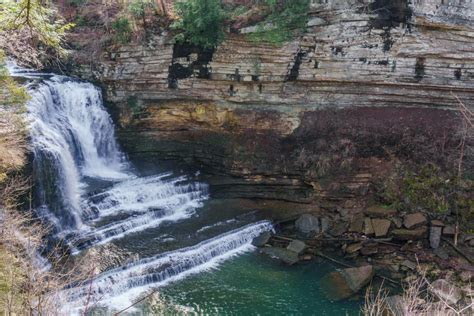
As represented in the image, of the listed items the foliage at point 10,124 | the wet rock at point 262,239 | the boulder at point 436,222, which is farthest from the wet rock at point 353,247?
the foliage at point 10,124

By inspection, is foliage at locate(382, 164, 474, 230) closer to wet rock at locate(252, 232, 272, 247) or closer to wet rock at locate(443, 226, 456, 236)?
wet rock at locate(443, 226, 456, 236)

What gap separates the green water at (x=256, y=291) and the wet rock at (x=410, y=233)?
2.79 metres

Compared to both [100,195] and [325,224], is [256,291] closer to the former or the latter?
[325,224]

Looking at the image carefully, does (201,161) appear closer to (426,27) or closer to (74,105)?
(74,105)

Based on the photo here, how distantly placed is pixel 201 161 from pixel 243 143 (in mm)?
A: 2106

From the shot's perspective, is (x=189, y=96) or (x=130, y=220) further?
(x=189, y=96)

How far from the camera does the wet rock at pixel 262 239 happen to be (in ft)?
53.9

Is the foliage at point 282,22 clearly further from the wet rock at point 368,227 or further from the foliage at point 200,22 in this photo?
the wet rock at point 368,227

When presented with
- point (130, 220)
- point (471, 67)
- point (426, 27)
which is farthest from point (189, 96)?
point (471, 67)

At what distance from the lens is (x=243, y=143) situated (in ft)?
64.4

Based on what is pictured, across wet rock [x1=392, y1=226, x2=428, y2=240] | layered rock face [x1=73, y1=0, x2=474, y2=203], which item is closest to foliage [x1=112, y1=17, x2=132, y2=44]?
layered rock face [x1=73, y1=0, x2=474, y2=203]

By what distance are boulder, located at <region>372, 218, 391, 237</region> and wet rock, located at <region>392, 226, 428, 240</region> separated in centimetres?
32

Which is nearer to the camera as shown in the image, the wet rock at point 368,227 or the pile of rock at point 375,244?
the pile of rock at point 375,244

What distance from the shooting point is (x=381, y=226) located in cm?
1644
